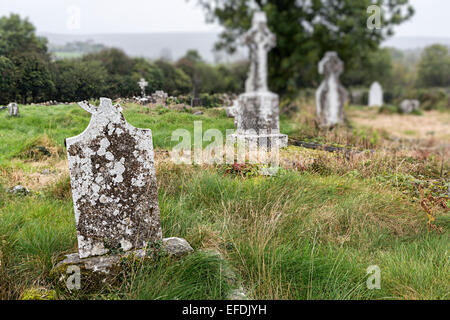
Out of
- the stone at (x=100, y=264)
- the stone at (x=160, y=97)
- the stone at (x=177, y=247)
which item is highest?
the stone at (x=160, y=97)

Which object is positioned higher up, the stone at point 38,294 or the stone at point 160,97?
the stone at point 160,97

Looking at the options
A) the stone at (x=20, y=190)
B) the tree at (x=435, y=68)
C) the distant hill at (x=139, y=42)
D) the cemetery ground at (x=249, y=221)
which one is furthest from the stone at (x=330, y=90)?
the tree at (x=435, y=68)

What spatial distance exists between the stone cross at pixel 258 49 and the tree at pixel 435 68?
104 feet

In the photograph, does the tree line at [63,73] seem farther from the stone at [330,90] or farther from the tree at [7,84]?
the stone at [330,90]

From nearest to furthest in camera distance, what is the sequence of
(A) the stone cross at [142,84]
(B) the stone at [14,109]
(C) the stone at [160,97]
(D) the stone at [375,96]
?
(B) the stone at [14,109] < (A) the stone cross at [142,84] < (C) the stone at [160,97] < (D) the stone at [375,96]

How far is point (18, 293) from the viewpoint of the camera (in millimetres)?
3113

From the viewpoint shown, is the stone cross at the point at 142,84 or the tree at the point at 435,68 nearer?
the stone cross at the point at 142,84

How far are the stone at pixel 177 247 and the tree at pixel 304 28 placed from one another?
1121 cm

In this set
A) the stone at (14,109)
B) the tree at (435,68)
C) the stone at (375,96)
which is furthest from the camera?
the tree at (435,68)

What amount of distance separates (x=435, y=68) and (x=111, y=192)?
3905 centimetres

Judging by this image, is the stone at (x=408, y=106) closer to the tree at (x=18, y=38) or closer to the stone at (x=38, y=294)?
the tree at (x=18, y=38)

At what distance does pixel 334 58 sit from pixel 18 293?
12.7 m

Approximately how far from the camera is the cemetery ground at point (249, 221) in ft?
10.6
